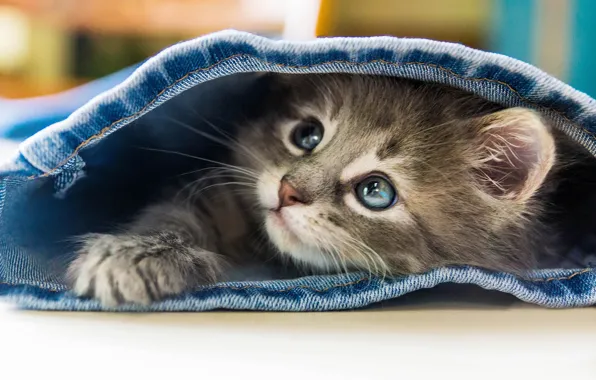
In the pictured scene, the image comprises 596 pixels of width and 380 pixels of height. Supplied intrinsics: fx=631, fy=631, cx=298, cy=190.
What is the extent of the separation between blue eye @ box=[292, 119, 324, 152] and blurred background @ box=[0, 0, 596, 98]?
10.8ft

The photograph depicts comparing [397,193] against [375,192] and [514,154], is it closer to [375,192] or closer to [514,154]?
[375,192]

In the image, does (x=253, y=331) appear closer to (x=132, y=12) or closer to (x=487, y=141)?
(x=487, y=141)

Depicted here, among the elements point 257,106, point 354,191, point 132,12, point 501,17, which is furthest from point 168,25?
point 354,191

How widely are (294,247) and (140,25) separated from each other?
4.25 m

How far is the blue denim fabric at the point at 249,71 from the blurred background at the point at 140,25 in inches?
141

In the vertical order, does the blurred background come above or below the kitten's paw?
below

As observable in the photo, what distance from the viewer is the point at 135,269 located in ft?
3.26

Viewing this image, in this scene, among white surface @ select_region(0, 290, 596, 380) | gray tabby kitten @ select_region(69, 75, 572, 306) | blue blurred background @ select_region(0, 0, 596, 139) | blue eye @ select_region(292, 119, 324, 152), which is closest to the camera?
white surface @ select_region(0, 290, 596, 380)

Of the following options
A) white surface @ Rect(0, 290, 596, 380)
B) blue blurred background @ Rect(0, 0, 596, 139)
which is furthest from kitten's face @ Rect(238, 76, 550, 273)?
blue blurred background @ Rect(0, 0, 596, 139)

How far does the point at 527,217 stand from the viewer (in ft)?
4.02

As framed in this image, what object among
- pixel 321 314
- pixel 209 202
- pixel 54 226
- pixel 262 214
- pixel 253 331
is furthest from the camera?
pixel 209 202

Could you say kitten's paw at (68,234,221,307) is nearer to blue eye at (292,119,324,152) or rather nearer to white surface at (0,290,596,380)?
white surface at (0,290,596,380)

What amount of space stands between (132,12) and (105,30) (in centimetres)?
28

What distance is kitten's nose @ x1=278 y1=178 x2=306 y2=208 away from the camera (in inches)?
45.4
